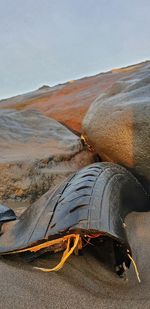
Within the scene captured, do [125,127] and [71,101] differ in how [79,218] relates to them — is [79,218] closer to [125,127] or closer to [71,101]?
[125,127]

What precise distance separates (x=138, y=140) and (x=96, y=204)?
160cm

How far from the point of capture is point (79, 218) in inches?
62.1

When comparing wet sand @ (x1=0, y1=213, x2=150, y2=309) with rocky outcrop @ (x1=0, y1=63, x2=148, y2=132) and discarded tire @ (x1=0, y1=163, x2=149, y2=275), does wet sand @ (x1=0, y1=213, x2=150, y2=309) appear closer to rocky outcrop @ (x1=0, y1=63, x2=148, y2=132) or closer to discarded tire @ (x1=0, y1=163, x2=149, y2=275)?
discarded tire @ (x1=0, y1=163, x2=149, y2=275)

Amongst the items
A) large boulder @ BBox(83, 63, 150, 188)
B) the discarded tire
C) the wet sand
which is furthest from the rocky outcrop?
the wet sand

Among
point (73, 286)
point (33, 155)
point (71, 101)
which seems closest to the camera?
point (73, 286)

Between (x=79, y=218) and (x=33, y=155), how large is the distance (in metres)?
2.53

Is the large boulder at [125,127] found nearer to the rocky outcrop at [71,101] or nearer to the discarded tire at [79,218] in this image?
the discarded tire at [79,218]

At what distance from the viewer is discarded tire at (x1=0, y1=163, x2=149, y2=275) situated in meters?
1.54

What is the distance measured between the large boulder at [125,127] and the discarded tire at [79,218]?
0.96 meters

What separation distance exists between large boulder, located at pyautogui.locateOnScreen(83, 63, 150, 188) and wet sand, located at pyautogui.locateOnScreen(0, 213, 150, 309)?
1.45 m

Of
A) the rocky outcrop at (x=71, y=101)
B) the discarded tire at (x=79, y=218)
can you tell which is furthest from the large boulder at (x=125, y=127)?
the rocky outcrop at (x=71, y=101)

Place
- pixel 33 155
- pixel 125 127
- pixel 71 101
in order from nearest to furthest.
→ pixel 125 127 < pixel 33 155 < pixel 71 101

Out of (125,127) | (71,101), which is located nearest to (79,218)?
(125,127)

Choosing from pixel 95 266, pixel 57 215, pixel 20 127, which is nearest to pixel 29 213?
pixel 57 215
